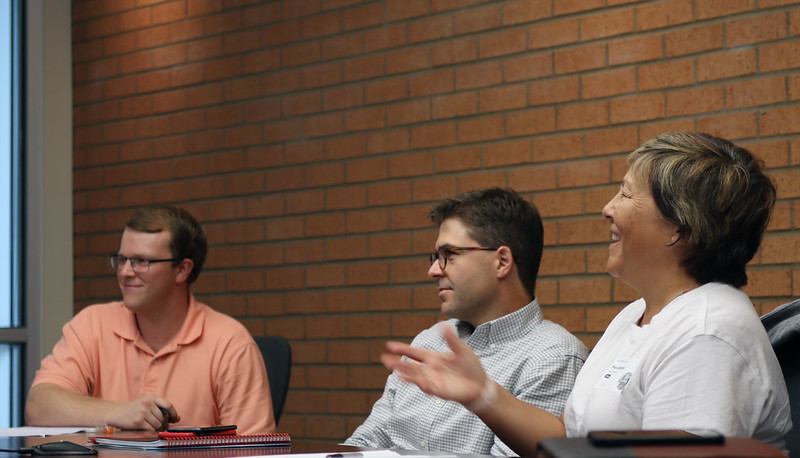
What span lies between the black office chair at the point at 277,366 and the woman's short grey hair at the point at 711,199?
1610mm

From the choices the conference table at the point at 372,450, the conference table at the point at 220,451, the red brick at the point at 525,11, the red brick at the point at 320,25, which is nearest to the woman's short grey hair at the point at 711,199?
the conference table at the point at 372,450

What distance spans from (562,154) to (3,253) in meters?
2.63

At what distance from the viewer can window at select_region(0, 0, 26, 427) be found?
14.4 ft

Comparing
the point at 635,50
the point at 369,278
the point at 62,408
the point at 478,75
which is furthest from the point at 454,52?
the point at 62,408

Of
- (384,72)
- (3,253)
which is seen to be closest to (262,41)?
(384,72)

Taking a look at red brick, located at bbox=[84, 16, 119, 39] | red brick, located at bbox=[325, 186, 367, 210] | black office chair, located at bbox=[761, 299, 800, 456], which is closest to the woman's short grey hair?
black office chair, located at bbox=[761, 299, 800, 456]

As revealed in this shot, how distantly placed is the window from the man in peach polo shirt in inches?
50.4

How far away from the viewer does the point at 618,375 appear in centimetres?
179

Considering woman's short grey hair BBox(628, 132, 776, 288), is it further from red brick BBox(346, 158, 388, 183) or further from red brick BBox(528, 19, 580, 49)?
red brick BBox(346, 158, 388, 183)

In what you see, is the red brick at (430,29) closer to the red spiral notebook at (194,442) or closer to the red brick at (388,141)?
the red brick at (388,141)

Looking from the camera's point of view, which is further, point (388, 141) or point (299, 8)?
point (299, 8)

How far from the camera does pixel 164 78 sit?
4594 millimetres

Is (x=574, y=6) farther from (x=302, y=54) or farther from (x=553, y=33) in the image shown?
(x=302, y=54)

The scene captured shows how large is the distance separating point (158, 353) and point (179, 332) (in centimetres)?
10
